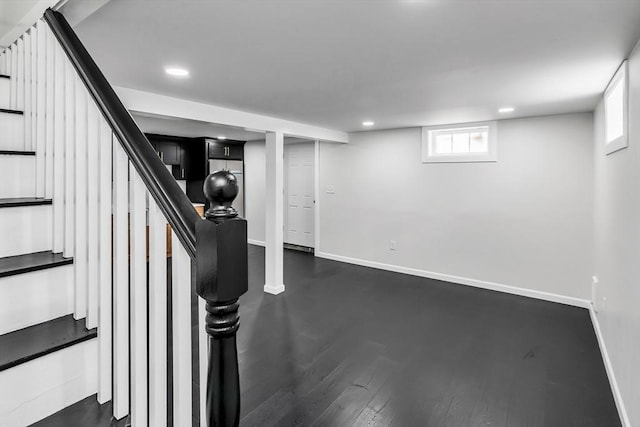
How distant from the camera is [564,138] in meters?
4.02

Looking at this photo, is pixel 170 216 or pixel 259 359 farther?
pixel 259 359

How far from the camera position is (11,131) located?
1.58 m

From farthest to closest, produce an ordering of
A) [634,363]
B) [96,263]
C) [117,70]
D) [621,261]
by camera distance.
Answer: [117,70]
[621,261]
[634,363]
[96,263]

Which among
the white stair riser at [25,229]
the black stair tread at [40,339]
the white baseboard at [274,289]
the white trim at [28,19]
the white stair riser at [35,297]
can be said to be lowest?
the white baseboard at [274,289]

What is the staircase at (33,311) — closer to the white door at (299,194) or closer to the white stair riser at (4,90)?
the white stair riser at (4,90)

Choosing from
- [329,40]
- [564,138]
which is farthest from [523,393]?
[564,138]

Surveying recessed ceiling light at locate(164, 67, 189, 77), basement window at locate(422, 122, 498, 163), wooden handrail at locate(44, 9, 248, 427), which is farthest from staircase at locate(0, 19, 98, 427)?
basement window at locate(422, 122, 498, 163)

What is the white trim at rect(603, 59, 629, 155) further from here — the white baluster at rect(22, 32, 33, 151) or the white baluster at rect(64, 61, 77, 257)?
the white baluster at rect(22, 32, 33, 151)

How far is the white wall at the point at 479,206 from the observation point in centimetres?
402

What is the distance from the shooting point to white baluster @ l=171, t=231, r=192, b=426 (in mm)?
841

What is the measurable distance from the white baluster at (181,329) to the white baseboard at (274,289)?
3.56 meters

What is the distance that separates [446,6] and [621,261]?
6.63ft

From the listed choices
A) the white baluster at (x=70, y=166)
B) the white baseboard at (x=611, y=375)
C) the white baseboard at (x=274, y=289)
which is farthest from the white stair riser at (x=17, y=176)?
the white baseboard at (x=611, y=375)

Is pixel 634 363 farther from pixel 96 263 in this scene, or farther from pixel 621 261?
pixel 96 263
